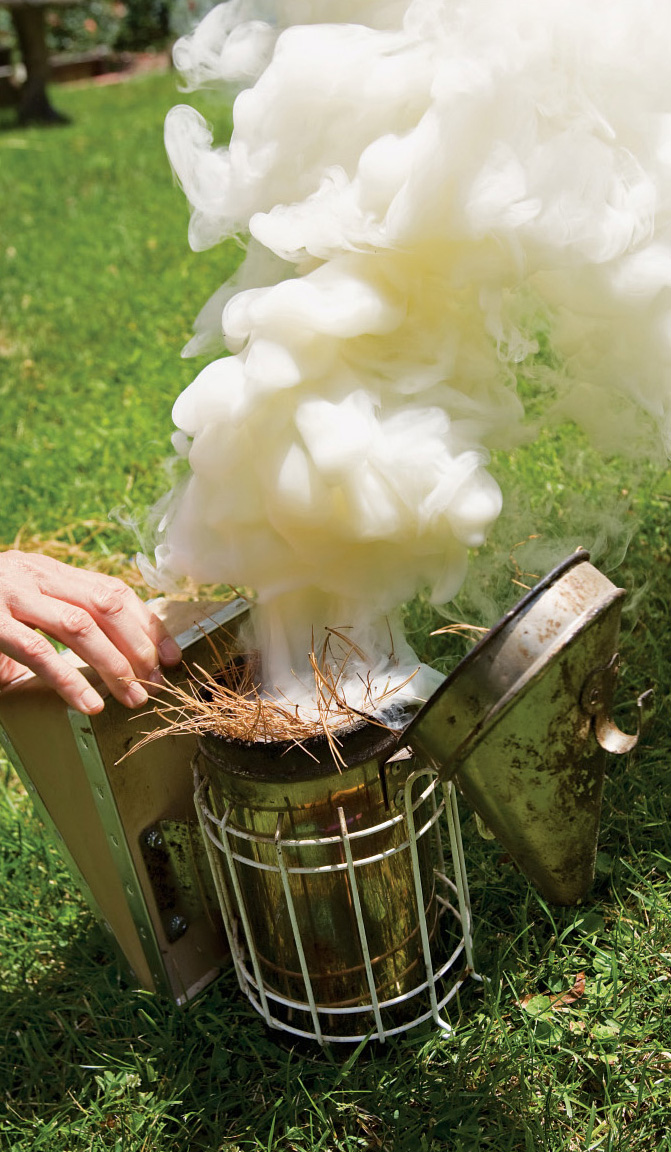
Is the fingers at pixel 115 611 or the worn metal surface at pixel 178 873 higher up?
the fingers at pixel 115 611

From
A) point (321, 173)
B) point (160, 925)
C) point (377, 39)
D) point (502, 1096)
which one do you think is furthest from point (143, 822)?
point (377, 39)

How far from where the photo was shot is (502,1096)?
67.2 inches

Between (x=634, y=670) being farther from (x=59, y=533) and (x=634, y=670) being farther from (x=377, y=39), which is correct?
(x=59, y=533)

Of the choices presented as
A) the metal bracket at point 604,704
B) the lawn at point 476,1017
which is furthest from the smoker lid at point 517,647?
the lawn at point 476,1017

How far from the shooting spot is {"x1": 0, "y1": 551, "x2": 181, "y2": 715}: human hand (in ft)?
5.59

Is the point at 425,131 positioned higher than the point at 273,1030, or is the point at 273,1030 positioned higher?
the point at 425,131

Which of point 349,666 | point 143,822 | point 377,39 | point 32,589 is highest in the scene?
point 377,39

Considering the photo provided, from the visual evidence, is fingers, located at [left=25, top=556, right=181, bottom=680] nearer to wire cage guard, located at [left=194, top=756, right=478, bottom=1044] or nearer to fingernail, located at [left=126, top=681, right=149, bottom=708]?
fingernail, located at [left=126, top=681, right=149, bottom=708]

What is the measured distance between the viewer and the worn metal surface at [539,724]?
1376 mm

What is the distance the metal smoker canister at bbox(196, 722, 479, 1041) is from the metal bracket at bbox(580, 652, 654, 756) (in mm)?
310

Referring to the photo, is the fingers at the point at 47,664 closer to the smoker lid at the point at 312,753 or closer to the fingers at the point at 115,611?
the fingers at the point at 115,611

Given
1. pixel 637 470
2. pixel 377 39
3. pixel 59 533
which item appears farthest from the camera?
pixel 59 533

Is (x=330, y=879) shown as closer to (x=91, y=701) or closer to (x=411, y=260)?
(x=91, y=701)

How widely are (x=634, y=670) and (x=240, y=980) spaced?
1.18 m
